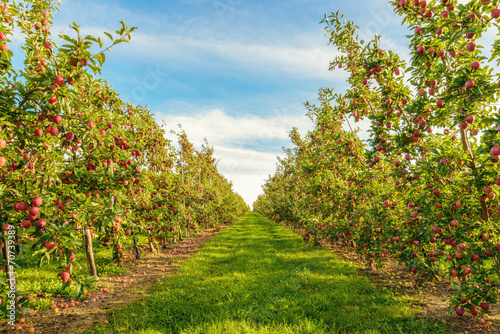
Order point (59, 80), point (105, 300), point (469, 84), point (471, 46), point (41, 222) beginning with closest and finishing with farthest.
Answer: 1. point (41, 222)
2. point (59, 80)
3. point (469, 84)
4. point (471, 46)
5. point (105, 300)

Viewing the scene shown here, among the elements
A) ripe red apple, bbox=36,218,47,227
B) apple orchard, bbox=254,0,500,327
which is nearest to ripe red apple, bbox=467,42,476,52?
apple orchard, bbox=254,0,500,327

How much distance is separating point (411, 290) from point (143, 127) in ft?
32.5

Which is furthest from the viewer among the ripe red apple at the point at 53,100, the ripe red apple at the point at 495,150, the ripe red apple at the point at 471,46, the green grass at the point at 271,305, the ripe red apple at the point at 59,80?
the green grass at the point at 271,305

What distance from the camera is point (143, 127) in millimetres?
9305

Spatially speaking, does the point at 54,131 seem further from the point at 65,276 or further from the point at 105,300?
the point at 105,300

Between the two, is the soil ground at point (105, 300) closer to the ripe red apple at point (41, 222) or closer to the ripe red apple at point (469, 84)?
the ripe red apple at point (41, 222)

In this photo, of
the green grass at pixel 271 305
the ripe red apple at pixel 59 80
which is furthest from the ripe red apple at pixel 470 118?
the ripe red apple at pixel 59 80

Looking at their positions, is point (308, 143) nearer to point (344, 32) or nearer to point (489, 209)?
point (344, 32)

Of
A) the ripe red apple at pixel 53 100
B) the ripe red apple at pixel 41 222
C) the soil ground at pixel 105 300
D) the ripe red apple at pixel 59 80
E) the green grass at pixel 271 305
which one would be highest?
the ripe red apple at pixel 59 80

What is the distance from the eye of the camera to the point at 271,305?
491cm

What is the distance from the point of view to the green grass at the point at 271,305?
163 inches

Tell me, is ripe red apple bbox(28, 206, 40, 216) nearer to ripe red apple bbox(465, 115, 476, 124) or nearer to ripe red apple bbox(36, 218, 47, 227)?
ripe red apple bbox(36, 218, 47, 227)

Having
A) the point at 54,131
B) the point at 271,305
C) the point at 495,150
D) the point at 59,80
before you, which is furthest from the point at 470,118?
the point at 54,131

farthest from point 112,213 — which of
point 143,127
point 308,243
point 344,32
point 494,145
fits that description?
point 308,243
